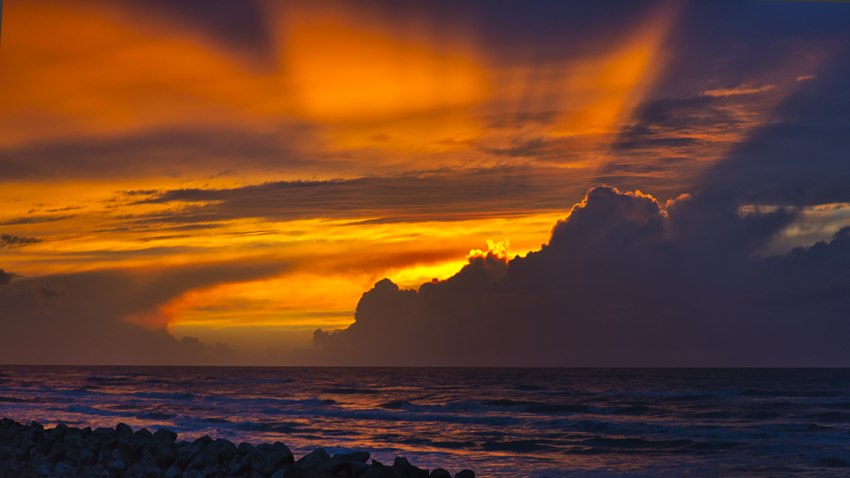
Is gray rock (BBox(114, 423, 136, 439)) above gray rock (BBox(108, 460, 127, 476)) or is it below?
above

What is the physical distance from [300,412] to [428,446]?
1088 centimetres

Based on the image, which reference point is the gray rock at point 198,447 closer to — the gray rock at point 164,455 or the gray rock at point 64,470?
the gray rock at point 164,455

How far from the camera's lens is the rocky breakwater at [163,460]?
9.12 m

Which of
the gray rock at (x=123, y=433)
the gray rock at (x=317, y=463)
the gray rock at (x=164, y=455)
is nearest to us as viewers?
the gray rock at (x=317, y=463)

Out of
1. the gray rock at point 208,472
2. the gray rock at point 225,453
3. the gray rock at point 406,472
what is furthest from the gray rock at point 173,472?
the gray rock at point 406,472

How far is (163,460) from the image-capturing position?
10133mm

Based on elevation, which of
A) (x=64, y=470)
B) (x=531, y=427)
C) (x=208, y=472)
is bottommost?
(x=531, y=427)

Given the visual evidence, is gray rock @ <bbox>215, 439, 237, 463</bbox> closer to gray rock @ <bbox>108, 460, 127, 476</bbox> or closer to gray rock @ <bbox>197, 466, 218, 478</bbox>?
gray rock @ <bbox>197, 466, 218, 478</bbox>

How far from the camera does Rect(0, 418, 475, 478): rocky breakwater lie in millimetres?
→ 9117

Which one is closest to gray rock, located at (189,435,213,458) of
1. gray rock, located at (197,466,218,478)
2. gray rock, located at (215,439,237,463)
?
gray rock, located at (215,439,237,463)

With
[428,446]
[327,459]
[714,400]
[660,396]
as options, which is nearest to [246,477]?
[327,459]

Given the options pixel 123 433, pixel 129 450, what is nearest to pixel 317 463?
pixel 129 450

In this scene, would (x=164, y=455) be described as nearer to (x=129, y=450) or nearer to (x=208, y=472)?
(x=129, y=450)

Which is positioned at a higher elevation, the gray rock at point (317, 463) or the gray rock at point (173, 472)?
the gray rock at point (317, 463)
